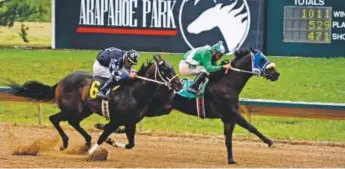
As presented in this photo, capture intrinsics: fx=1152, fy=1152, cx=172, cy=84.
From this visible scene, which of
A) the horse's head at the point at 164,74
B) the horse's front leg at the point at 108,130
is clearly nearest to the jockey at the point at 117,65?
the horse's head at the point at 164,74

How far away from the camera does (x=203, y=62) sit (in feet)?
49.9

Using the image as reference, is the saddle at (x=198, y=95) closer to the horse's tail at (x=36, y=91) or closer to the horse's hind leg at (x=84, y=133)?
the horse's hind leg at (x=84, y=133)

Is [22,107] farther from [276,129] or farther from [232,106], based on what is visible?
[232,106]

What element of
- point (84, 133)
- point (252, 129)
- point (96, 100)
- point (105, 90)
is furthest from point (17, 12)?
point (252, 129)

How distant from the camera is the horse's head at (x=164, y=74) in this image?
14375 mm

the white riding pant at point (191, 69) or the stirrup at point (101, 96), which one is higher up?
the white riding pant at point (191, 69)

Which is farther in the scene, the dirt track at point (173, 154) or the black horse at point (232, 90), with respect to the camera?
the black horse at point (232, 90)

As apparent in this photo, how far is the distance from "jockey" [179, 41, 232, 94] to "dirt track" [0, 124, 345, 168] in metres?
1.08

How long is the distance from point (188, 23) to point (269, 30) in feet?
6.79

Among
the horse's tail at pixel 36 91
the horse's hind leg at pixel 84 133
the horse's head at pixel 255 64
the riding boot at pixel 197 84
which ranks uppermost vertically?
the horse's head at pixel 255 64

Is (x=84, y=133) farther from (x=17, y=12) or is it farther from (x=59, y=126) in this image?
(x=17, y=12)

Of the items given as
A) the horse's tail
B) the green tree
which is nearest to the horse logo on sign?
the green tree

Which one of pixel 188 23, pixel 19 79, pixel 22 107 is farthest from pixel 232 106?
pixel 188 23

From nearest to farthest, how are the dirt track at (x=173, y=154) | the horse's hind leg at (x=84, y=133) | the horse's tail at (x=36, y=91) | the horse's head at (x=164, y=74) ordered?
the horse's head at (x=164, y=74)
the dirt track at (x=173, y=154)
the horse's hind leg at (x=84, y=133)
the horse's tail at (x=36, y=91)
